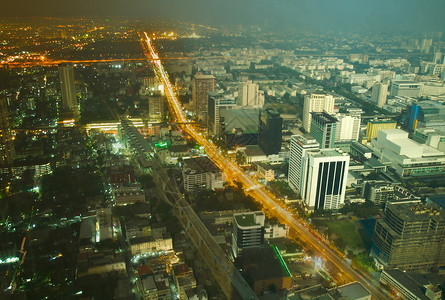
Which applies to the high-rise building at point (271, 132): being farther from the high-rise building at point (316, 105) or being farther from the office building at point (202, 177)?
the high-rise building at point (316, 105)

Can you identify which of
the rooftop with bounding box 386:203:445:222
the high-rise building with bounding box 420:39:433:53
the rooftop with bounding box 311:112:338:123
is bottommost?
the rooftop with bounding box 386:203:445:222

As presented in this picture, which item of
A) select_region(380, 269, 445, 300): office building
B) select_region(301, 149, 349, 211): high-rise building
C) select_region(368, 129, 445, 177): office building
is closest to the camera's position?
select_region(380, 269, 445, 300): office building

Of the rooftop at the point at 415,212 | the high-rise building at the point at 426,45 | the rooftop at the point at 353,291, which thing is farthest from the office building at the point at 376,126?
the rooftop at the point at 353,291

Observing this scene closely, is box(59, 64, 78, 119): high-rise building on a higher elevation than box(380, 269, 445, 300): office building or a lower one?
higher

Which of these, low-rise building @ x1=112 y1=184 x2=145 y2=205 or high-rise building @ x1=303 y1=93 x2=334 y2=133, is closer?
low-rise building @ x1=112 y1=184 x2=145 y2=205

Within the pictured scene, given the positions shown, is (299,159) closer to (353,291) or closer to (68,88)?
(353,291)

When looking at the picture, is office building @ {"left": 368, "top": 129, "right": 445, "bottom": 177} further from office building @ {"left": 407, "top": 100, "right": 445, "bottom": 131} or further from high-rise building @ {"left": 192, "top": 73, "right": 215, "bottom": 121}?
high-rise building @ {"left": 192, "top": 73, "right": 215, "bottom": 121}

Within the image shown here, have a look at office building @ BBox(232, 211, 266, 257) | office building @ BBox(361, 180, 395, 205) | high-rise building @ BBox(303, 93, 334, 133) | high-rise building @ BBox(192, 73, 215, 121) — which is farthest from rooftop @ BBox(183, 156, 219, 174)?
high-rise building @ BBox(303, 93, 334, 133)
